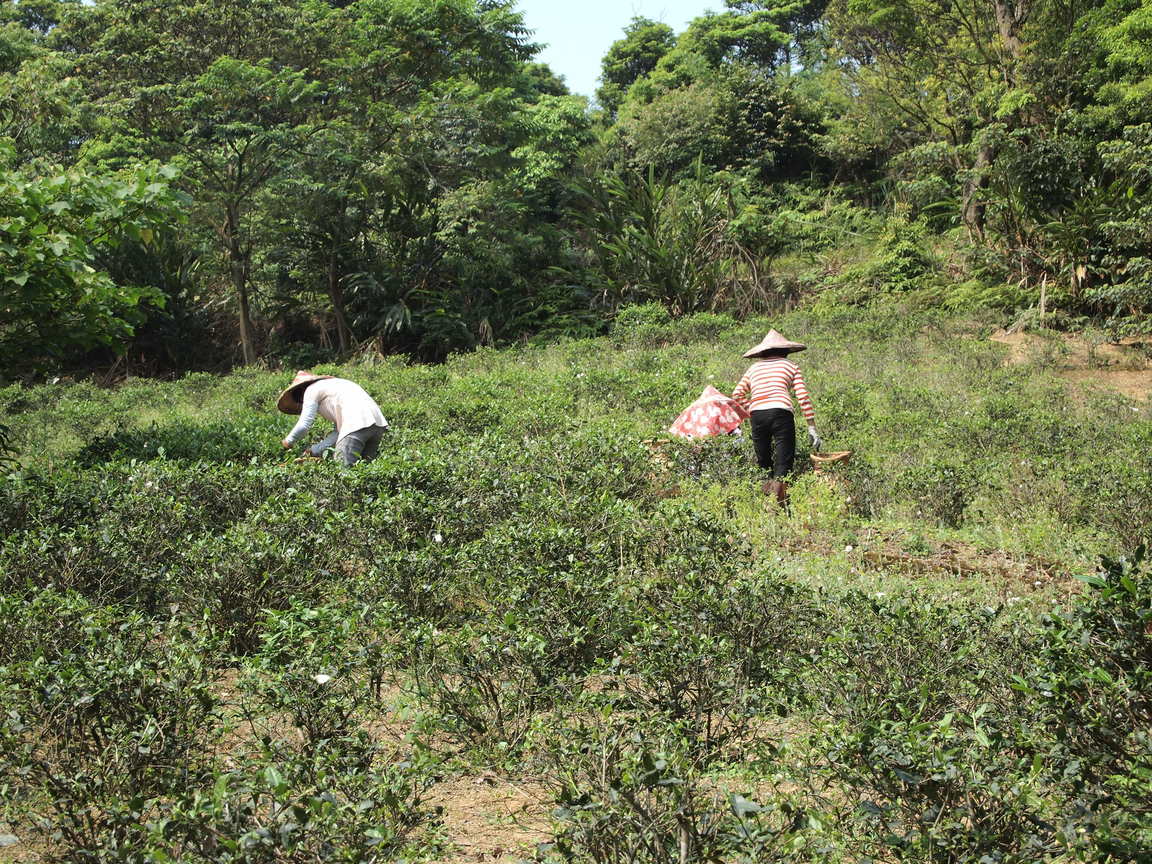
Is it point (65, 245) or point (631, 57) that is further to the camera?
point (631, 57)

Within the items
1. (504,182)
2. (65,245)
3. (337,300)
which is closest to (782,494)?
(65,245)

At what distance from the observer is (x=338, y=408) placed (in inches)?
266

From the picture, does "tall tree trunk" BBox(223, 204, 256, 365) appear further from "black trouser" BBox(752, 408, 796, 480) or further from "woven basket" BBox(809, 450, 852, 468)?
"woven basket" BBox(809, 450, 852, 468)

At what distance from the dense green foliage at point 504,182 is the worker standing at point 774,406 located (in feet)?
27.7

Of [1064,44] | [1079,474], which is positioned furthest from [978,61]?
[1079,474]

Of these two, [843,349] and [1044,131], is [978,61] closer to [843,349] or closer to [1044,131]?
[1044,131]

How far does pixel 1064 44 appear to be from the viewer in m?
15.2

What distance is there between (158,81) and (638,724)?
19.0 metres

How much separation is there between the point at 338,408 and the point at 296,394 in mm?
509

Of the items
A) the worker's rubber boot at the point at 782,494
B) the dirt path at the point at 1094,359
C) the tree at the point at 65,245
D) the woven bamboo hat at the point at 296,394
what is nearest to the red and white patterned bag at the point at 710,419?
the worker's rubber boot at the point at 782,494

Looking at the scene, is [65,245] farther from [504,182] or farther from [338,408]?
[504,182]

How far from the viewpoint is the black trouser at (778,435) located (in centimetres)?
702

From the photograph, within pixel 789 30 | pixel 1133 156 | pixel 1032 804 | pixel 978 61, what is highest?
pixel 789 30

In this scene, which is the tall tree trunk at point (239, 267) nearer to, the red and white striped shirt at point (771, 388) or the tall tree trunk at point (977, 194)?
the red and white striped shirt at point (771, 388)
